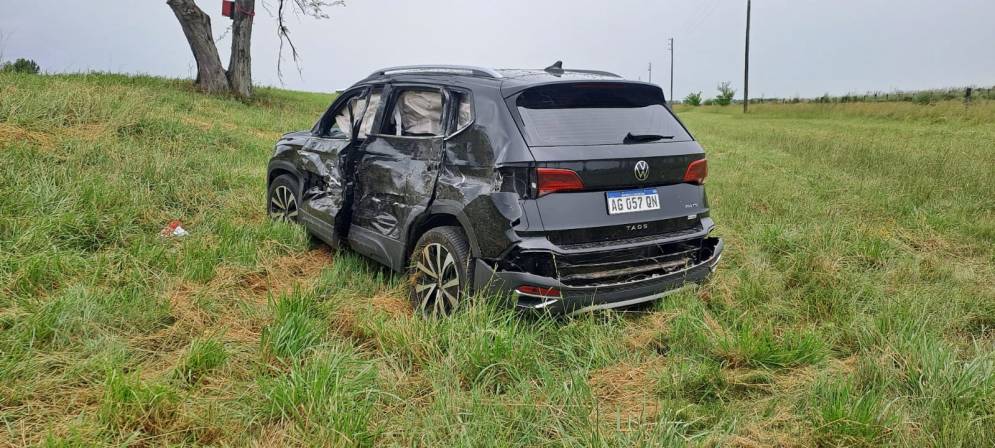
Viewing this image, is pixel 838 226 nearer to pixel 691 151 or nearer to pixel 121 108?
pixel 691 151

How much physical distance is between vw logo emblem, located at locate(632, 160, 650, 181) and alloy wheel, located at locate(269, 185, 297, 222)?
11.4ft

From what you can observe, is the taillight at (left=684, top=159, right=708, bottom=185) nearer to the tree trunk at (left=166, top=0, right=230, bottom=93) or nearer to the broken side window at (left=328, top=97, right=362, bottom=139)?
A: the broken side window at (left=328, top=97, right=362, bottom=139)

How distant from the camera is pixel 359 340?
3.64 m

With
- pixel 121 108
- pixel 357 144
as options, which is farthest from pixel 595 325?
pixel 121 108

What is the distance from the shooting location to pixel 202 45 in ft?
61.3

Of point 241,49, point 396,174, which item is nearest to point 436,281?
point 396,174

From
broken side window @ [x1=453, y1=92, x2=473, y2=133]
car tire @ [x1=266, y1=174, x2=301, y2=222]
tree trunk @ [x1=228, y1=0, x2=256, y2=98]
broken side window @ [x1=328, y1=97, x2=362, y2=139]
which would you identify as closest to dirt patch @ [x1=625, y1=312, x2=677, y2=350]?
broken side window @ [x1=453, y1=92, x2=473, y2=133]

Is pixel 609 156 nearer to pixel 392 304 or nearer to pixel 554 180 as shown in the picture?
pixel 554 180


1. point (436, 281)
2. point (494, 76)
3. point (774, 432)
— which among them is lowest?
point (774, 432)

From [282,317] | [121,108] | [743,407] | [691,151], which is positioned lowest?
[743,407]

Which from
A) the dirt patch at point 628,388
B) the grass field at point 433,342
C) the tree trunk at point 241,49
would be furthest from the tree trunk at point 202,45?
the dirt patch at point 628,388

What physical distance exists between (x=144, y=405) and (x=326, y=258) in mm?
2978

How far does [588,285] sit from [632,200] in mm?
589

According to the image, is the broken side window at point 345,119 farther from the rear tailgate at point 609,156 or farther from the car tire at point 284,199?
the rear tailgate at point 609,156
